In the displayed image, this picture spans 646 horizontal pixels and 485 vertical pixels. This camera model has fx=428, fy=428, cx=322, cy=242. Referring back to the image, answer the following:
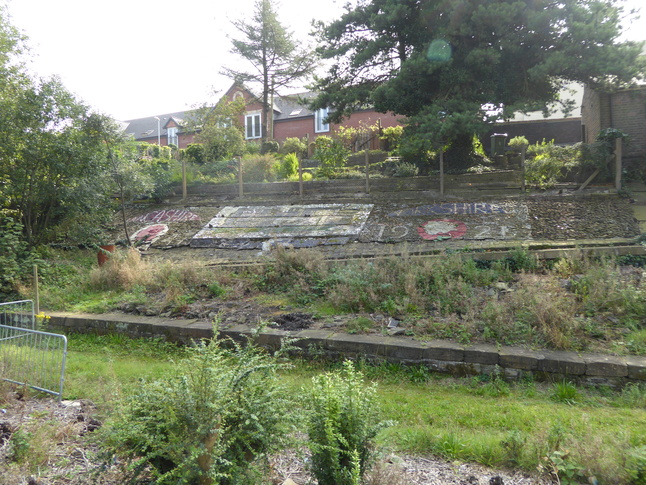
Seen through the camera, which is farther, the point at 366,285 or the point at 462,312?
the point at 366,285

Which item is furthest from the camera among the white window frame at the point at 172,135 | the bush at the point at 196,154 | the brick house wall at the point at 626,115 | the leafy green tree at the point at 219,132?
the white window frame at the point at 172,135

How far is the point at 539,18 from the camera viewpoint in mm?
10695

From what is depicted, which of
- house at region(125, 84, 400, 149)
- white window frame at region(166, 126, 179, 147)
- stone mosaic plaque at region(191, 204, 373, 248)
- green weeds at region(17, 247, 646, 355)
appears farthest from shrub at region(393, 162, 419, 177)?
white window frame at region(166, 126, 179, 147)

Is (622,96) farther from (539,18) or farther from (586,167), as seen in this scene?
(539,18)

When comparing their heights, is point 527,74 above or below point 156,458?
above

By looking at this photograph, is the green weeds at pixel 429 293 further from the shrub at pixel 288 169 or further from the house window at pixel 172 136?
the house window at pixel 172 136

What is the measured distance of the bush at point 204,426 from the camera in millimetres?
2197

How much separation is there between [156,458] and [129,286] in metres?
7.12

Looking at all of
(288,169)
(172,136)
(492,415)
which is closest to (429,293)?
(492,415)

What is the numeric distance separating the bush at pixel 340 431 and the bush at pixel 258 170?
14.2 m

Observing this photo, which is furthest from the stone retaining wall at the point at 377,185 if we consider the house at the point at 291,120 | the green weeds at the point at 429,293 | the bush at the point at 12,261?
the house at the point at 291,120

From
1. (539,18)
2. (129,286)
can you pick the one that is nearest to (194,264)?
(129,286)

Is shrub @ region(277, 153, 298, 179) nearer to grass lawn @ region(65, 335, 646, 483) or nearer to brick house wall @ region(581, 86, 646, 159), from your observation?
brick house wall @ region(581, 86, 646, 159)

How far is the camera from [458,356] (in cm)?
476
